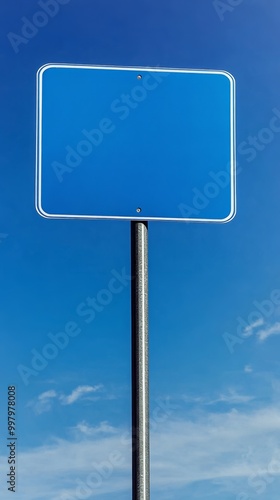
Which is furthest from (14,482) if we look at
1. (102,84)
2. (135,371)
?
(102,84)

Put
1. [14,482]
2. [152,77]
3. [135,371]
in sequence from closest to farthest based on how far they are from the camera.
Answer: [135,371]
[152,77]
[14,482]

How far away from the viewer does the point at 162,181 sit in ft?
10.2

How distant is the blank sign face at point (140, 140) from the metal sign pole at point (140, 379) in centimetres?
23

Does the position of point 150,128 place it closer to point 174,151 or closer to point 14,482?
point 174,151

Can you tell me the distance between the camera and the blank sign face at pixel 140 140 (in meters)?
3.06

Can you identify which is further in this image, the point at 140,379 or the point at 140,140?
the point at 140,140

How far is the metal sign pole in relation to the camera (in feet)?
9.51

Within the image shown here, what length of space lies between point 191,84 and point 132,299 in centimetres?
82

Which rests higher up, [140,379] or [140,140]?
[140,140]

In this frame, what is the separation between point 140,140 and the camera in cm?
310

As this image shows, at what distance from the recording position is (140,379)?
291 cm

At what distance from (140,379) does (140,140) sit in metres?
0.85

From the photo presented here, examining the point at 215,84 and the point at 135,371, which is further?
the point at 215,84

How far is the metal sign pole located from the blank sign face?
9.2 inches
